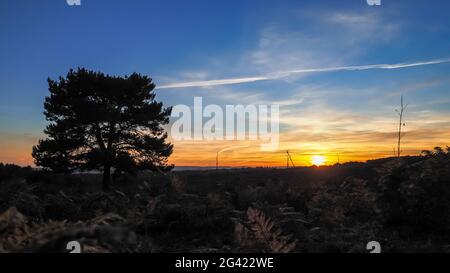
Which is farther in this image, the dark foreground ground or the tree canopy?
the tree canopy

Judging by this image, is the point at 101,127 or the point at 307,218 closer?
the point at 307,218

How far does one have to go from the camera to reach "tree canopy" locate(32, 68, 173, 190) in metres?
28.7

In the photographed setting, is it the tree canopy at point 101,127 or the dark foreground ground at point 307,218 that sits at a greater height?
the tree canopy at point 101,127

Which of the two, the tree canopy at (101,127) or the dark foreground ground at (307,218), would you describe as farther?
the tree canopy at (101,127)

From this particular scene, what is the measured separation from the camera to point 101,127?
2966 centimetres

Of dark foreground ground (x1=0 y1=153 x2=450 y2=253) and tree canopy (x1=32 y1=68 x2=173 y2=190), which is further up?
tree canopy (x1=32 y1=68 x2=173 y2=190)

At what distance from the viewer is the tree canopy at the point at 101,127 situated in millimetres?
28703

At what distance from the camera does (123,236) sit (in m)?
2.63
